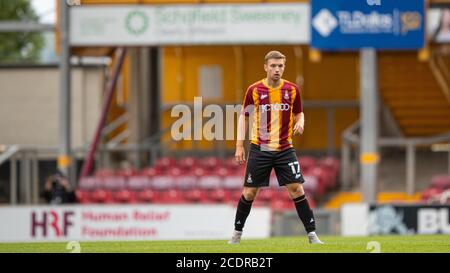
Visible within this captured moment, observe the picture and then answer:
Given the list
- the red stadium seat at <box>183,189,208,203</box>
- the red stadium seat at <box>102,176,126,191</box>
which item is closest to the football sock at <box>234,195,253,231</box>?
the red stadium seat at <box>183,189,208,203</box>

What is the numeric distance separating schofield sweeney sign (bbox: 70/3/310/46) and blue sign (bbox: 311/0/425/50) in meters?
0.95

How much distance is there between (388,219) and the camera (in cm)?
2372

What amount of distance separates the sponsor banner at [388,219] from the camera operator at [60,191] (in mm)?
5230

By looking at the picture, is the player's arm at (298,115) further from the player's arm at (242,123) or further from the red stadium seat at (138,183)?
the red stadium seat at (138,183)

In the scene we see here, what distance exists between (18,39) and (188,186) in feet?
89.5

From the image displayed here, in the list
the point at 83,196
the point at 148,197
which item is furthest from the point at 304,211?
the point at 83,196

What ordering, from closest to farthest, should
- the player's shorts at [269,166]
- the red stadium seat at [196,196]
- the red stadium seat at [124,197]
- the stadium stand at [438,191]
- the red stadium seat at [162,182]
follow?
the player's shorts at [269,166] → the stadium stand at [438,191] → the red stadium seat at [196,196] → the red stadium seat at [124,197] → the red stadium seat at [162,182]

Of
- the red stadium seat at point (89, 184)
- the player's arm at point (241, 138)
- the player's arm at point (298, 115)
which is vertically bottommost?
the red stadium seat at point (89, 184)

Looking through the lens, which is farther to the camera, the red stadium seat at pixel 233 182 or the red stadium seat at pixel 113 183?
the red stadium seat at pixel 113 183

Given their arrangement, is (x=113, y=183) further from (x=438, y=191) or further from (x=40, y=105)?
(x=40, y=105)

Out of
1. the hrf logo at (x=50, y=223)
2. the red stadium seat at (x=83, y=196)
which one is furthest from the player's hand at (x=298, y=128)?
the red stadium seat at (x=83, y=196)

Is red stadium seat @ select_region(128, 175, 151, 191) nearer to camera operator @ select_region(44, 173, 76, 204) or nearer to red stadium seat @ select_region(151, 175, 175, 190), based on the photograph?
red stadium seat @ select_region(151, 175, 175, 190)

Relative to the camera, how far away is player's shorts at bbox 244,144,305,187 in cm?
1277

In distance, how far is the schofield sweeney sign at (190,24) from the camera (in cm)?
2673
